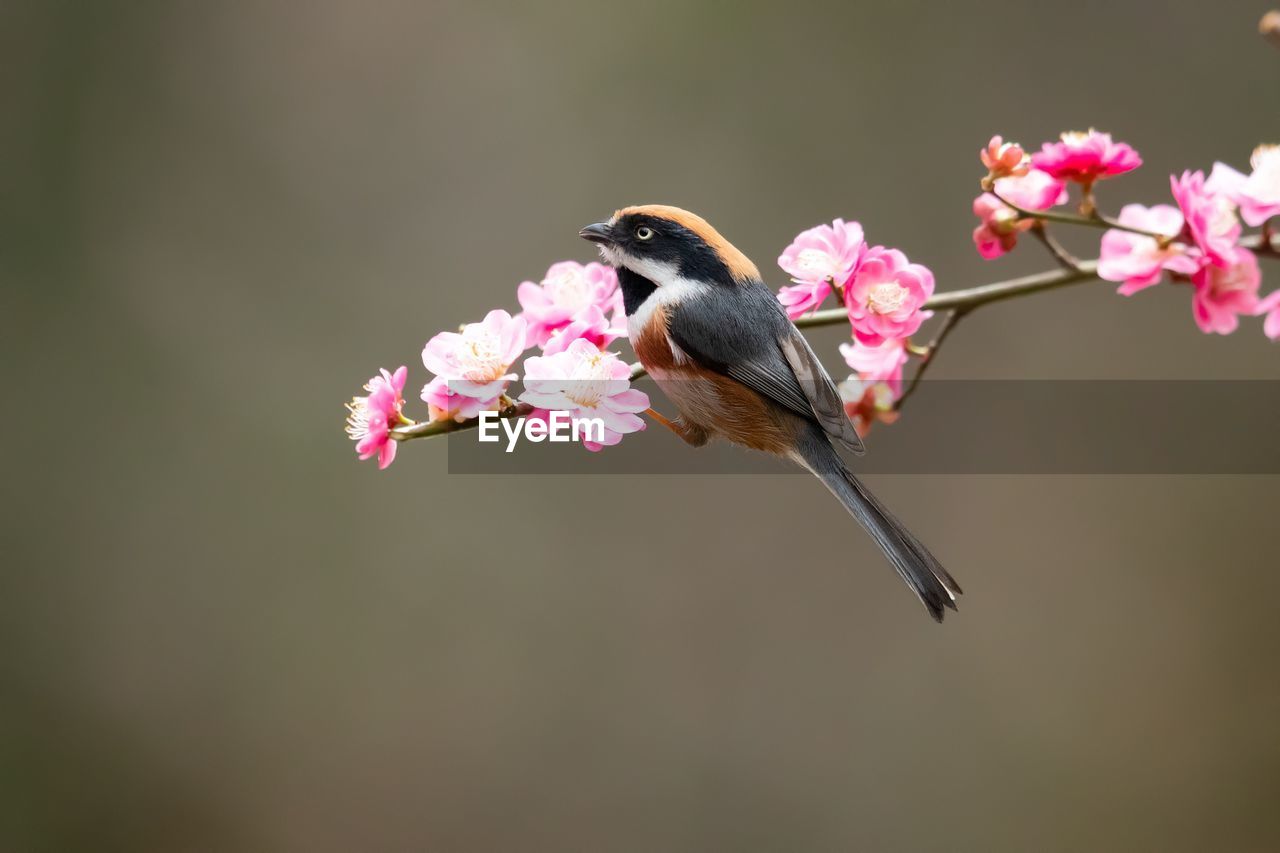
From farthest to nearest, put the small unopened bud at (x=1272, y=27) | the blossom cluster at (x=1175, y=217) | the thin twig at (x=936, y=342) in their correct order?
the thin twig at (x=936, y=342)
the blossom cluster at (x=1175, y=217)
the small unopened bud at (x=1272, y=27)

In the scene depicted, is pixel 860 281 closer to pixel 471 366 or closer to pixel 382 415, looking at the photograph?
pixel 471 366

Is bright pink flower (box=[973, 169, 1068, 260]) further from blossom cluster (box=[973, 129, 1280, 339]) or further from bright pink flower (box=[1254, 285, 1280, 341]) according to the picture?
bright pink flower (box=[1254, 285, 1280, 341])

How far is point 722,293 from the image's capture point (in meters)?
1.13

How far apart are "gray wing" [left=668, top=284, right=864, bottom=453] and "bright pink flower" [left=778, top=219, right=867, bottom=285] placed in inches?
3.6

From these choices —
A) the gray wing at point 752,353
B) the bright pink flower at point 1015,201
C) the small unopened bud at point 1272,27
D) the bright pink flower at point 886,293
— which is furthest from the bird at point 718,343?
the small unopened bud at point 1272,27

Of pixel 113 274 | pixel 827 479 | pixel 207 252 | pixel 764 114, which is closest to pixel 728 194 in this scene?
pixel 764 114

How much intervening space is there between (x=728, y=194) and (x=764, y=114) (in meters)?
0.26

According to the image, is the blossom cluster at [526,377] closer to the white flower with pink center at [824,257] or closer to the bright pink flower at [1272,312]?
the white flower with pink center at [824,257]

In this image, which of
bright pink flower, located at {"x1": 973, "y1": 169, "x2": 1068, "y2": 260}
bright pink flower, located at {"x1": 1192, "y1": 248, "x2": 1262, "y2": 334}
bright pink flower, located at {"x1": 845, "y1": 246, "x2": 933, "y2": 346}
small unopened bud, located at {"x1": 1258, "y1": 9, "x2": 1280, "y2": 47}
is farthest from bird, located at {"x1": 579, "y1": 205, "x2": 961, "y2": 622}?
small unopened bud, located at {"x1": 1258, "y1": 9, "x2": 1280, "y2": 47}

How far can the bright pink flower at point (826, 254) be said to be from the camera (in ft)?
3.31

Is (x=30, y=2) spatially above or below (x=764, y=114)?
above

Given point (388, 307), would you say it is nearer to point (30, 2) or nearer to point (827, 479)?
point (30, 2)

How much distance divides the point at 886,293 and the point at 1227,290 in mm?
308

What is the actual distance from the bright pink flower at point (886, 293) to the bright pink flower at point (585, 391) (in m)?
0.22
